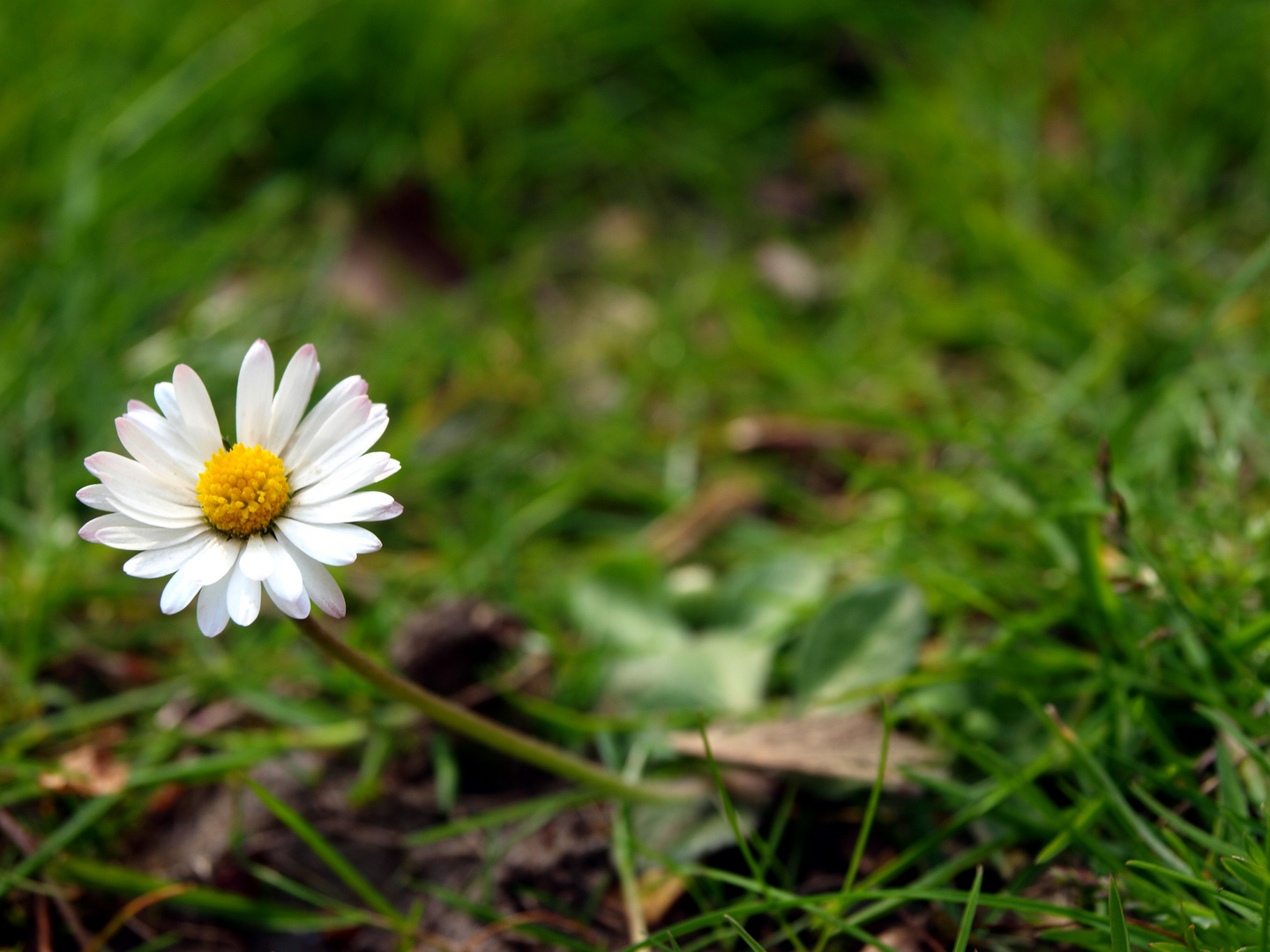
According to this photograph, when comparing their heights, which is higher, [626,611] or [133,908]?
[133,908]

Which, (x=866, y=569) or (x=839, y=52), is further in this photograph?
(x=839, y=52)

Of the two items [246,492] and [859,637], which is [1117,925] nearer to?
[859,637]

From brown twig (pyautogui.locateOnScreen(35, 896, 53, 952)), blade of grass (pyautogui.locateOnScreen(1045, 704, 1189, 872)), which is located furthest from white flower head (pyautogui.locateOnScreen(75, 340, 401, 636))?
blade of grass (pyautogui.locateOnScreen(1045, 704, 1189, 872))

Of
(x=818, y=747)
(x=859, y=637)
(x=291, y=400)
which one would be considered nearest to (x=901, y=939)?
(x=818, y=747)

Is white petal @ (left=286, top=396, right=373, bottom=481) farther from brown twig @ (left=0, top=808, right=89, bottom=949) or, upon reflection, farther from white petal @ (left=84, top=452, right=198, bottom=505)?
brown twig @ (left=0, top=808, right=89, bottom=949)

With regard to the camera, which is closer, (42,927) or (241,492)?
(241,492)

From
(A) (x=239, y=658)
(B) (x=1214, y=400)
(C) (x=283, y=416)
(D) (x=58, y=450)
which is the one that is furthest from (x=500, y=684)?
(B) (x=1214, y=400)

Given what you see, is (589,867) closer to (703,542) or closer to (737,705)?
(737,705)

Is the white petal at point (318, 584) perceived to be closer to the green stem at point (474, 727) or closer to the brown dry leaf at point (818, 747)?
the green stem at point (474, 727)
